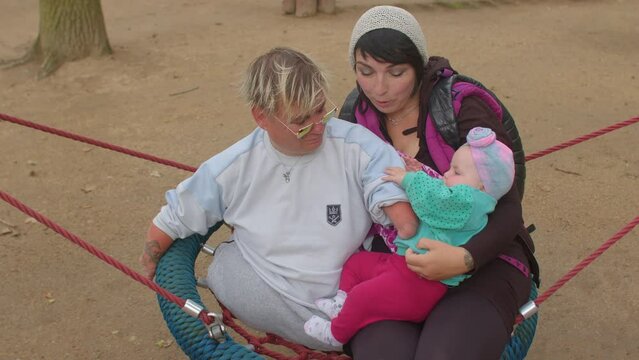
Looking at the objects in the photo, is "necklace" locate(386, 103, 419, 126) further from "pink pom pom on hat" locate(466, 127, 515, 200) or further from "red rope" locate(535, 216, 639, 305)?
"red rope" locate(535, 216, 639, 305)

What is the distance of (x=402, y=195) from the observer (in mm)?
2359

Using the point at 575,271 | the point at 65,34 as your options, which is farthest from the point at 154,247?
the point at 65,34

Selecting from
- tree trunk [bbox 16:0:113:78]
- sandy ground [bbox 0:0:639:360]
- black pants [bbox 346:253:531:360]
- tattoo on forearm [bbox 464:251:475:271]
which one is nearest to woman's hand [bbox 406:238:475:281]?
tattoo on forearm [bbox 464:251:475:271]

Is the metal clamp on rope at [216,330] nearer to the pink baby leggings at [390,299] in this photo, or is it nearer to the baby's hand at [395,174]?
the pink baby leggings at [390,299]

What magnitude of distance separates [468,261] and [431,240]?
0.39 feet

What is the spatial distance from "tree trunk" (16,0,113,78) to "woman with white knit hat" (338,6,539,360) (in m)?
4.48

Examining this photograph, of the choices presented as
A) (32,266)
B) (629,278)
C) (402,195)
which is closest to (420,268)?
(402,195)

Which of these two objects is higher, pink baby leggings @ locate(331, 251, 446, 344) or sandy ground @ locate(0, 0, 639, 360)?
pink baby leggings @ locate(331, 251, 446, 344)

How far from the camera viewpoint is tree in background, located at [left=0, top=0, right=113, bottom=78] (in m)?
6.57

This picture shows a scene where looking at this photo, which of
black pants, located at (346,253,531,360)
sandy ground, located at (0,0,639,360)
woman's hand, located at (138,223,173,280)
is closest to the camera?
black pants, located at (346,253,531,360)

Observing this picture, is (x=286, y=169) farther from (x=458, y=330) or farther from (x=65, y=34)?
(x=65, y=34)

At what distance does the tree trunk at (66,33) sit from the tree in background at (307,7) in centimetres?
213

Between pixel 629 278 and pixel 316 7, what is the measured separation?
5.12 metres

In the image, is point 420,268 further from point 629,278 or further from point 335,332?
point 629,278
